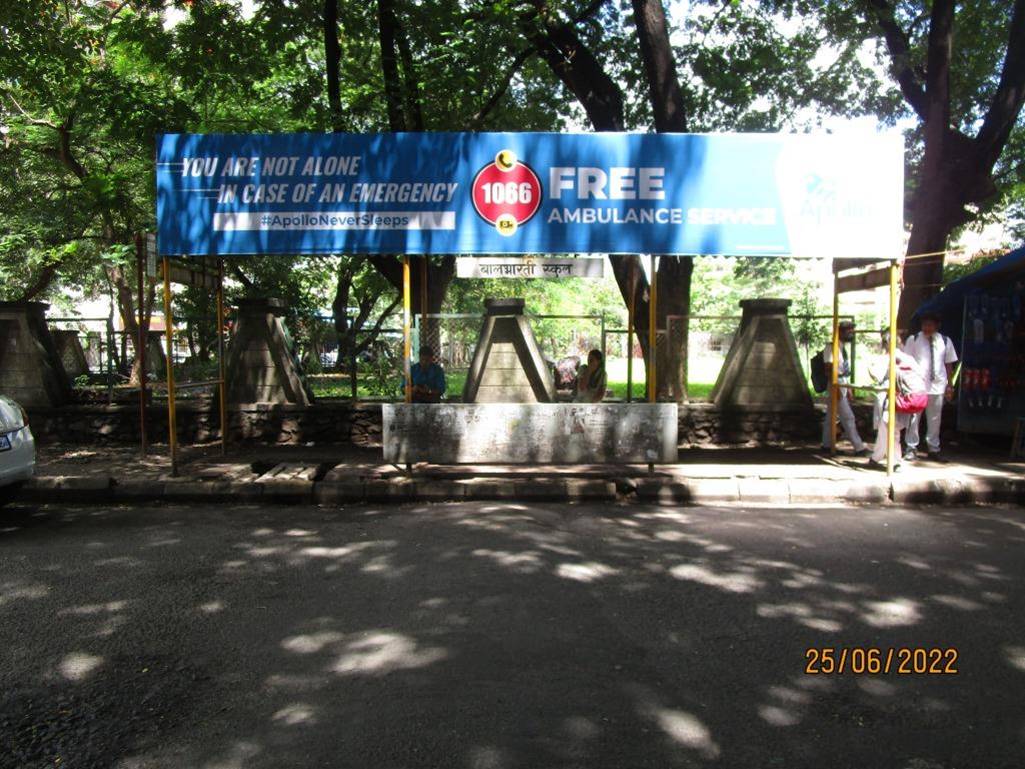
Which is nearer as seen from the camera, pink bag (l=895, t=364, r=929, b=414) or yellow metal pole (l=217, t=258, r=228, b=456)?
pink bag (l=895, t=364, r=929, b=414)

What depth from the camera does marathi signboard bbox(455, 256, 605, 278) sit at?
340 inches

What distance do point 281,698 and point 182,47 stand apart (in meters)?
12.7

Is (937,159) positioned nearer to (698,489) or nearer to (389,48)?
(698,489)

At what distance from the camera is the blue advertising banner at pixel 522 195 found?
8562 millimetres

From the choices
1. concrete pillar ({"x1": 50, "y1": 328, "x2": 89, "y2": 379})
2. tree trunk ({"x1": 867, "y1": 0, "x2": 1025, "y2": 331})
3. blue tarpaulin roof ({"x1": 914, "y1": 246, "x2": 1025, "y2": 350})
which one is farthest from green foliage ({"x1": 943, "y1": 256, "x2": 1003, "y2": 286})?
concrete pillar ({"x1": 50, "y1": 328, "x2": 89, "y2": 379})

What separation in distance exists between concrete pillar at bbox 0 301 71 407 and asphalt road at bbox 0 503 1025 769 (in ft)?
17.8

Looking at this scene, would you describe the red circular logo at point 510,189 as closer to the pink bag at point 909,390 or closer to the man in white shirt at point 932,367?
the pink bag at point 909,390

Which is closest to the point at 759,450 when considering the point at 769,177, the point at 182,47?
the point at 769,177

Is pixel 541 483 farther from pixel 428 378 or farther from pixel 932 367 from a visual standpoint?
pixel 932 367

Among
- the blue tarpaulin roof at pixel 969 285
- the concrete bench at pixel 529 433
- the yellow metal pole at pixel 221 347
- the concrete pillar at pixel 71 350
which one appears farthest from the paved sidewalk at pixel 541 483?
the concrete pillar at pixel 71 350

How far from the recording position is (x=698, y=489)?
8328 millimetres

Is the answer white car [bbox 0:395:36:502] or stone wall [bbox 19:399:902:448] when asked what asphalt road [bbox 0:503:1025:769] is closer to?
white car [bbox 0:395:36:502]

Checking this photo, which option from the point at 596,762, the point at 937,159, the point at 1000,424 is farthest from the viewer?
the point at 937,159
